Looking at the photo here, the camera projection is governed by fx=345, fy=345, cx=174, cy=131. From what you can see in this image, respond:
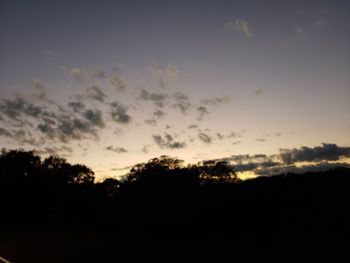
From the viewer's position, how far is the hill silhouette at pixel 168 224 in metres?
16.7

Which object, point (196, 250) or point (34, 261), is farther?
point (196, 250)

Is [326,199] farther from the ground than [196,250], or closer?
farther from the ground

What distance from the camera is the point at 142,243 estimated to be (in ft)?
68.9

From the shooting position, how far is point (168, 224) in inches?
1187

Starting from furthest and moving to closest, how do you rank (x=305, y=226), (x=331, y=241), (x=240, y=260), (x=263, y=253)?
(x=305, y=226) < (x=331, y=241) < (x=263, y=253) < (x=240, y=260)

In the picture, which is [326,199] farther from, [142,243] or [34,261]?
[34,261]

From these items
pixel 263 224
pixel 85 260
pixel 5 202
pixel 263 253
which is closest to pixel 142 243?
pixel 85 260

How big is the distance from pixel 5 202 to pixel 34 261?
50.2m

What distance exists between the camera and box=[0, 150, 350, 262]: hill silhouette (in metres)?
16.7

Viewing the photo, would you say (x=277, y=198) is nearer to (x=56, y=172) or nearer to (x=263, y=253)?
(x=263, y=253)

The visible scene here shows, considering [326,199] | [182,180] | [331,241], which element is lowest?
[331,241]

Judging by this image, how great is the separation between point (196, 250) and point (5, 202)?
2021 inches

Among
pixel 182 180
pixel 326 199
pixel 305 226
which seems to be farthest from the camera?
pixel 182 180

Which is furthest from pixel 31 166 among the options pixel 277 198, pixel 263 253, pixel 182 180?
pixel 263 253
